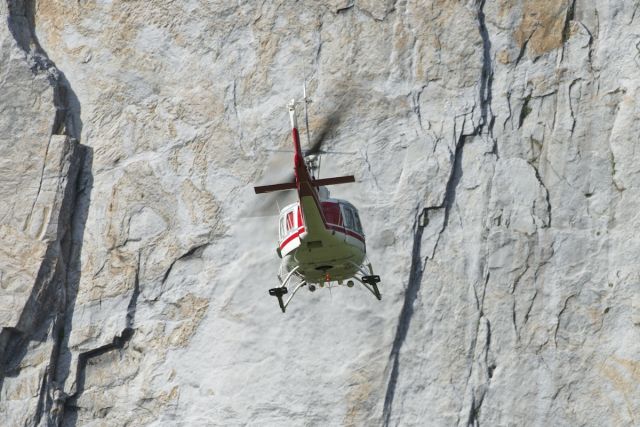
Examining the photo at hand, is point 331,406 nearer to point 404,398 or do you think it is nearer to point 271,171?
point 404,398

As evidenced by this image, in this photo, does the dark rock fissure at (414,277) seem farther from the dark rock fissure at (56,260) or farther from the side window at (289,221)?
the dark rock fissure at (56,260)

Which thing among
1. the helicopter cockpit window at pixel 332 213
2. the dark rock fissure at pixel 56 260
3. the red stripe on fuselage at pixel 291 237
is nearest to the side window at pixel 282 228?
Result: the red stripe on fuselage at pixel 291 237

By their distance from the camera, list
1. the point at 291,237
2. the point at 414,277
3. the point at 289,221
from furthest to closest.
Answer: the point at 414,277 < the point at 289,221 < the point at 291,237

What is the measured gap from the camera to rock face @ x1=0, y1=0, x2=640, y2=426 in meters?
25.4

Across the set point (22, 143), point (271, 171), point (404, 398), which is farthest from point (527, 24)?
point (22, 143)

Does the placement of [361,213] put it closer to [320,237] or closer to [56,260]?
[320,237]

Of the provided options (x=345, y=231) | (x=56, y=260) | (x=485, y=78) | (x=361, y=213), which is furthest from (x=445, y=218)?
(x=56, y=260)

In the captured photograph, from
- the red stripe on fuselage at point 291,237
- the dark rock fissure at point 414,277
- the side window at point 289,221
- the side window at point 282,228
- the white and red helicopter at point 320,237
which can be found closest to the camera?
the white and red helicopter at point 320,237

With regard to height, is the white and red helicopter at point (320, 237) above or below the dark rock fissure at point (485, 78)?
below

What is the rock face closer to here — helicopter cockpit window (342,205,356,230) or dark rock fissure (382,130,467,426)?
dark rock fissure (382,130,467,426)

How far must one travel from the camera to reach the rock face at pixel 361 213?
25.4 metres

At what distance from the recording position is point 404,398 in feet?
84.1

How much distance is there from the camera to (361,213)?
2675 cm

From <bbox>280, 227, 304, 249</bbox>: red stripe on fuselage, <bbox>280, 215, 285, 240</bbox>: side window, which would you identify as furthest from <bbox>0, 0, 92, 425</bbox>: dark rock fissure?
<bbox>280, 227, 304, 249</bbox>: red stripe on fuselage
